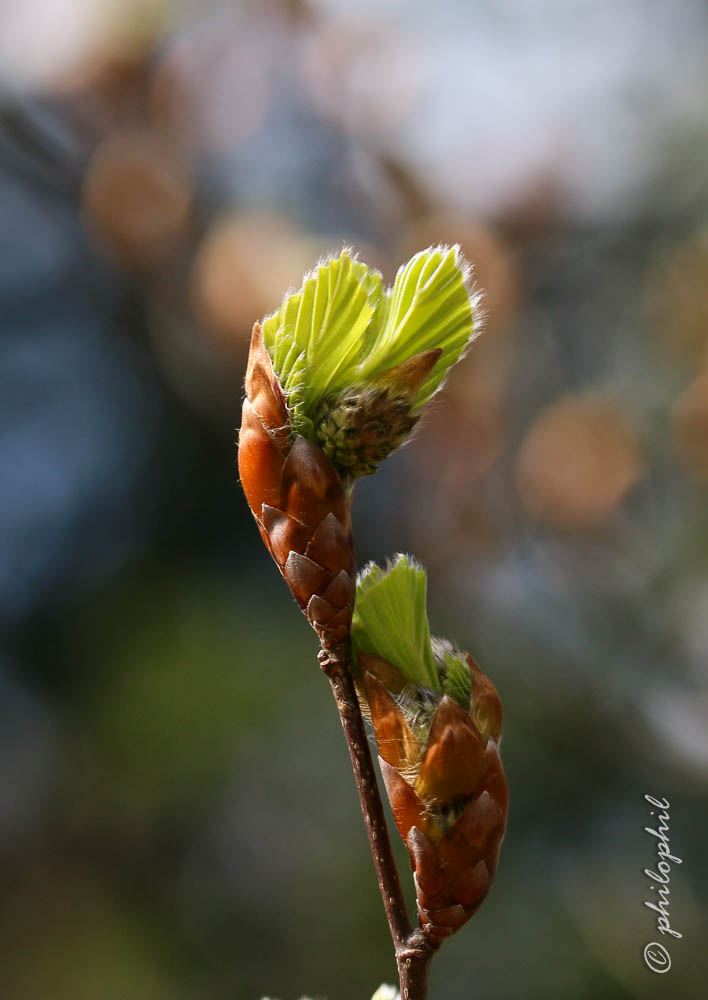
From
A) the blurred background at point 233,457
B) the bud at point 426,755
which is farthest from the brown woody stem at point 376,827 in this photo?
the blurred background at point 233,457

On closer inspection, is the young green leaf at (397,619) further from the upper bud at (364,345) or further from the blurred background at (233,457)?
the blurred background at (233,457)

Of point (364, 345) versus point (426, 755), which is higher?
point (364, 345)

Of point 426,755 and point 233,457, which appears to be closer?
point 426,755

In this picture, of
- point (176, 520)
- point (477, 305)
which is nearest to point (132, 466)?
point (176, 520)

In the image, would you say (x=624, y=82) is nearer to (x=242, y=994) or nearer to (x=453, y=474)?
(x=453, y=474)

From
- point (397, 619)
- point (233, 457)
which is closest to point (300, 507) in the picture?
point (397, 619)

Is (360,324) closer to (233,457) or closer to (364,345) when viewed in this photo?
(364,345)
